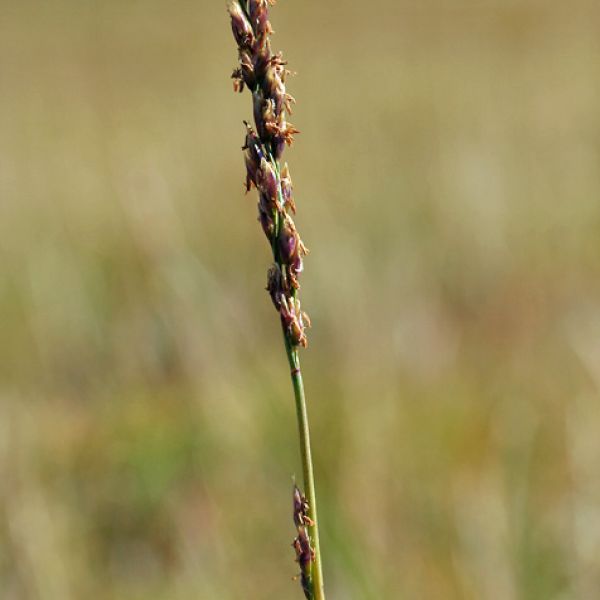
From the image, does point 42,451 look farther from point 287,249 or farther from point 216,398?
point 287,249

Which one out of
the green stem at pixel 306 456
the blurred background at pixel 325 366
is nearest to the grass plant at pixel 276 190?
the green stem at pixel 306 456

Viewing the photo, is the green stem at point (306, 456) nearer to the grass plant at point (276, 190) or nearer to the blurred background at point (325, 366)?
the grass plant at point (276, 190)

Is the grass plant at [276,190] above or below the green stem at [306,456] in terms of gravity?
above

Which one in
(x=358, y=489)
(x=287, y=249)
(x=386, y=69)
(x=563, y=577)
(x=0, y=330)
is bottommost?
(x=563, y=577)

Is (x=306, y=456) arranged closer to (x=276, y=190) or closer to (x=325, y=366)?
(x=276, y=190)

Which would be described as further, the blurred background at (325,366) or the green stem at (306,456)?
the blurred background at (325,366)

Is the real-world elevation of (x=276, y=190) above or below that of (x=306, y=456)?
above

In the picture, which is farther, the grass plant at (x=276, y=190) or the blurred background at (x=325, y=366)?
the blurred background at (x=325, y=366)

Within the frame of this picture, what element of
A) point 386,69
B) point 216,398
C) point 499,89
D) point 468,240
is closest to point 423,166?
point 468,240

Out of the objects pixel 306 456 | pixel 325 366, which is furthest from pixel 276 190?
pixel 325 366
